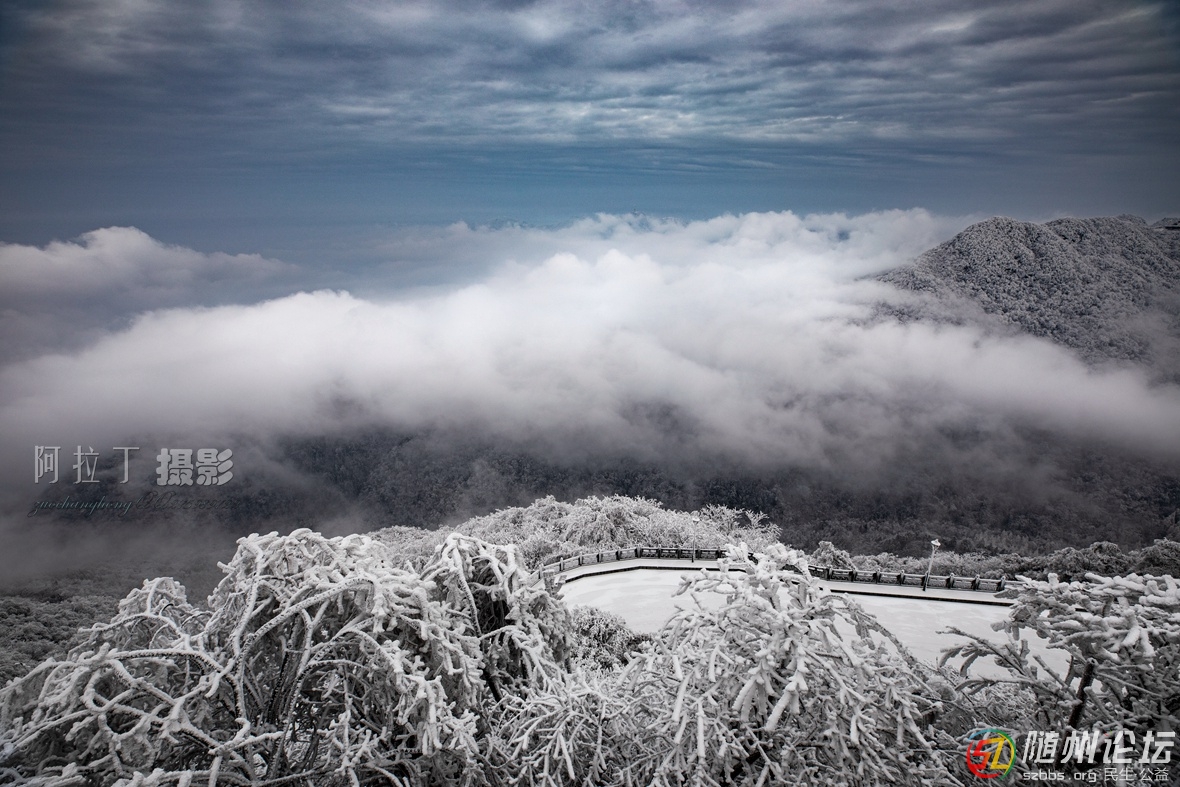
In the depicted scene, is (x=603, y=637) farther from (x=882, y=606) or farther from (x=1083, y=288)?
(x=1083, y=288)

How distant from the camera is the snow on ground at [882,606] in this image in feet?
61.8

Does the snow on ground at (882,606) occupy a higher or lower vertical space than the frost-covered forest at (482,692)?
lower

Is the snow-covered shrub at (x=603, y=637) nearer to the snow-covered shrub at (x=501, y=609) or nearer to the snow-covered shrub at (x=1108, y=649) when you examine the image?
the snow-covered shrub at (x=501, y=609)

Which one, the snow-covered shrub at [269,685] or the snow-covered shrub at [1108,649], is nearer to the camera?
the snow-covered shrub at [269,685]

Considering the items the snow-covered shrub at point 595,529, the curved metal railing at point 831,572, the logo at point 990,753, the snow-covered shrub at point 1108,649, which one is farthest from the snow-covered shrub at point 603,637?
the snow-covered shrub at point 1108,649

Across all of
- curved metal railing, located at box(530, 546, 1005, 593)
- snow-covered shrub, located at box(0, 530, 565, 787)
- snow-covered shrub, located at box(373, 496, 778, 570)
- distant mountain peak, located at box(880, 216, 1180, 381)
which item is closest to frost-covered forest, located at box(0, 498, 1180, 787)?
snow-covered shrub, located at box(0, 530, 565, 787)

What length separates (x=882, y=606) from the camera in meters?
20.9

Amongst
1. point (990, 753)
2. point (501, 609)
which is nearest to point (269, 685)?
point (501, 609)

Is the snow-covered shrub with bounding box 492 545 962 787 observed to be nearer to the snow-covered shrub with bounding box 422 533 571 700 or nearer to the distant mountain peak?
the snow-covered shrub with bounding box 422 533 571 700

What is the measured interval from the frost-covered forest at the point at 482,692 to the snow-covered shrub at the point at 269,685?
0.08 feet

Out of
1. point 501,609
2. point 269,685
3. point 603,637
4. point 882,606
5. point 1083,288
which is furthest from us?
point 1083,288

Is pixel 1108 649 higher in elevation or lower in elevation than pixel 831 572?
higher

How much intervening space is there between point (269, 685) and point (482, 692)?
2.27 metres

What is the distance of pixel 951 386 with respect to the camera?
163 m
